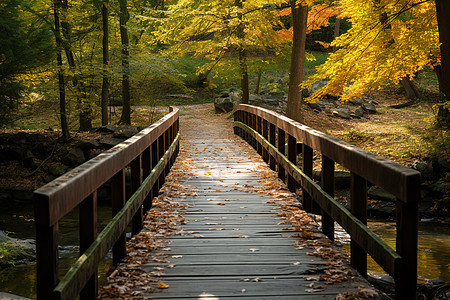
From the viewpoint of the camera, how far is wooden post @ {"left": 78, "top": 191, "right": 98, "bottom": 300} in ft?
11.0

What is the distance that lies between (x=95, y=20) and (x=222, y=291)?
1728 cm

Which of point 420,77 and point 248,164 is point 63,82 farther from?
point 420,77

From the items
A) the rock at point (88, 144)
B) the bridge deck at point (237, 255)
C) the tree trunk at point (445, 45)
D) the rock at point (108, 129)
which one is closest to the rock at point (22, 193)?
the rock at point (88, 144)

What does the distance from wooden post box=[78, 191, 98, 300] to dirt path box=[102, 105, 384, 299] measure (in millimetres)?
270

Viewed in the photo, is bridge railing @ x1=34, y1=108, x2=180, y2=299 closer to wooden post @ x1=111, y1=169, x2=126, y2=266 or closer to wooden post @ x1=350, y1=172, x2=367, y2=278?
wooden post @ x1=111, y1=169, x2=126, y2=266

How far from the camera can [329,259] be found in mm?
4520

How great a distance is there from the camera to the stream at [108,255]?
7.20 m

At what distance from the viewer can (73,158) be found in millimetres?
16719

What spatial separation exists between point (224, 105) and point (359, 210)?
2253cm

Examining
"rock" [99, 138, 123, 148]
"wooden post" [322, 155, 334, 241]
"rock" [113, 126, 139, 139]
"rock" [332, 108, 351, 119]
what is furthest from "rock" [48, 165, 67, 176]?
"rock" [332, 108, 351, 119]

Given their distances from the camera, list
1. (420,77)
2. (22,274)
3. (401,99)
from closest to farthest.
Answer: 1. (22,274)
2. (401,99)
3. (420,77)

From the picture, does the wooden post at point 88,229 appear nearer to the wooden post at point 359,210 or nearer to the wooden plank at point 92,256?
the wooden plank at point 92,256

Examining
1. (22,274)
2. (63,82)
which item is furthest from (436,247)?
(63,82)

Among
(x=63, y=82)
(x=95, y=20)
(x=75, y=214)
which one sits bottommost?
(x=75, y=214)
